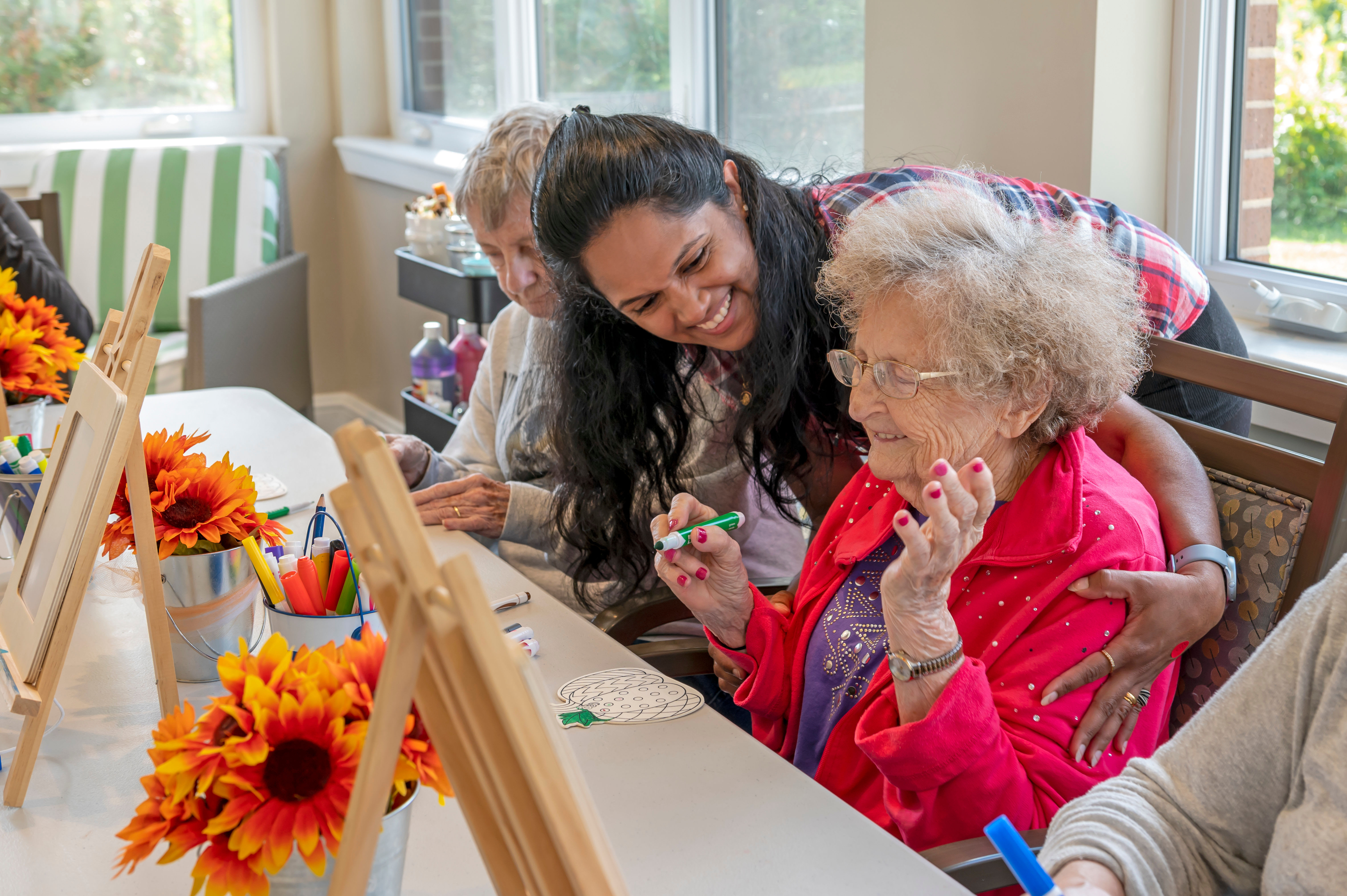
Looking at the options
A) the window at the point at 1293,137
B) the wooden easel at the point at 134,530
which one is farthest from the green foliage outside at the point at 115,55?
the window at the point at 1293,137

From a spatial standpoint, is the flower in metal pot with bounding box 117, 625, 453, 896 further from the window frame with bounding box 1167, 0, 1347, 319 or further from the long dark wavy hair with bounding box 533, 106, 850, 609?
the window frame with bounding box 1167, 0, 1347, 319

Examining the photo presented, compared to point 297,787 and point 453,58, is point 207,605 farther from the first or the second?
point 453,58

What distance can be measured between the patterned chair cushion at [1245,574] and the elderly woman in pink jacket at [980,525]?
0.07 metres

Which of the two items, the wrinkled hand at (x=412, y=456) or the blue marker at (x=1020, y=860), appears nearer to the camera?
the blue marker at (x=1020, y=860)

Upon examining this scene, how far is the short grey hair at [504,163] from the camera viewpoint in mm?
1831

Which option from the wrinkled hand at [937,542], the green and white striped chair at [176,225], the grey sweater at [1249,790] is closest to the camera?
the grey sweater at [1249,790]

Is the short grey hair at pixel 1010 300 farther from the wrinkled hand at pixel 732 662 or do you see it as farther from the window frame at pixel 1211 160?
the window frame at pixel 1211 160

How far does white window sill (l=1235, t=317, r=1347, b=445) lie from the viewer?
1645 mm

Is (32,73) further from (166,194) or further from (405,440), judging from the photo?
(405,440)

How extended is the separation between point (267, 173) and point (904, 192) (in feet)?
10.2

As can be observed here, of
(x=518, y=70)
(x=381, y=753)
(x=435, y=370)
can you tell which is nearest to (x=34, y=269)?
(x=435, y=370)

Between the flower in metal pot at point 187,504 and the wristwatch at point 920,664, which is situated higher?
the flower in metal pot at point 187,504

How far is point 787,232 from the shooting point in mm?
1521

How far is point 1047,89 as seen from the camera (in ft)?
6.02
